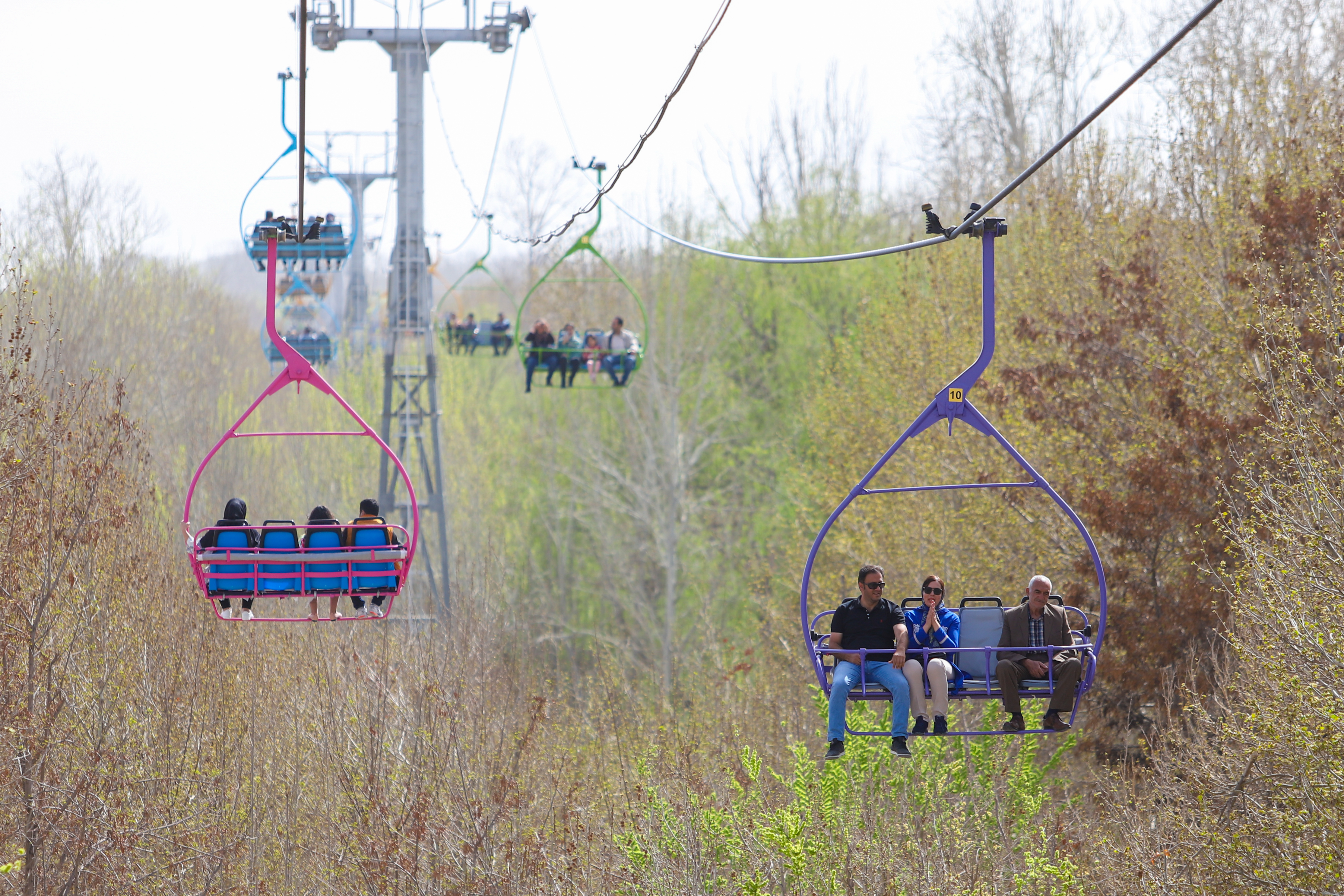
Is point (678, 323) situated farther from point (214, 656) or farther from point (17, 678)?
point (17, 678)

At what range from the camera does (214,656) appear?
20906 mm

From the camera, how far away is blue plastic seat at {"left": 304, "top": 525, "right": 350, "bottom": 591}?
985 centimetres

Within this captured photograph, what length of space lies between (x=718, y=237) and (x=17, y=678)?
21.8 m

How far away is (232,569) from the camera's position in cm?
991

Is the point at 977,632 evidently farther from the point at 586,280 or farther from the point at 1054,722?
the point at 586,280

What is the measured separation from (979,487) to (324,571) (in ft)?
15.1

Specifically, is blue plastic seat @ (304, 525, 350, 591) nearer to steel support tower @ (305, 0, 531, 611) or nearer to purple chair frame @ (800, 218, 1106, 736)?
purple chair frame @ (800, 218, 1106, 736)

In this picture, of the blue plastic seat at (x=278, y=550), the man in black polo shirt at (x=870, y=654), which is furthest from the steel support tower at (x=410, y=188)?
the man in black polo shirt at (x=870, y=654)

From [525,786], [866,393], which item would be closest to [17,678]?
[525,786]

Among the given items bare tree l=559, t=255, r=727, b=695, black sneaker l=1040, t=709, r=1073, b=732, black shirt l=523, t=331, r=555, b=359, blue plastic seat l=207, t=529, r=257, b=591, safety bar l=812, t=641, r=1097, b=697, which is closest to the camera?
safety bar l=812, t=641, r=1097, b=697

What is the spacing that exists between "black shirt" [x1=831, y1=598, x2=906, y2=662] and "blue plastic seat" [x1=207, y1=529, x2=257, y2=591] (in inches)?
160

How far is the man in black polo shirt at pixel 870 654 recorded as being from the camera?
28.4 ft

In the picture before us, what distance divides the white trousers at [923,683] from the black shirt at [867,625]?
7.3 inches

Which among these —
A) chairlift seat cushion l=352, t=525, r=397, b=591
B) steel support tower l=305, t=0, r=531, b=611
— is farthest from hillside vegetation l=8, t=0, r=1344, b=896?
chairlift seat cushion l=352, t=525, r=397, b=591
